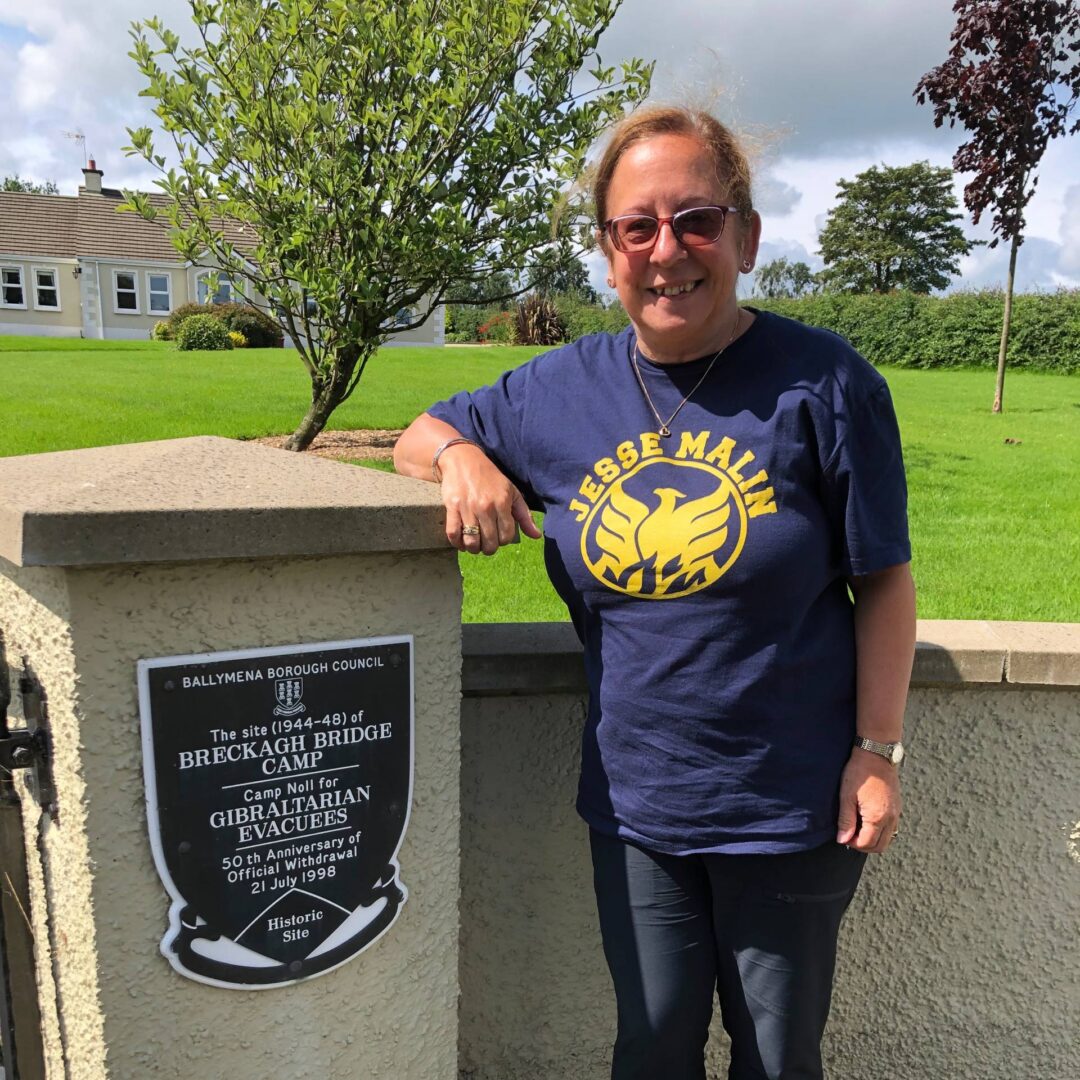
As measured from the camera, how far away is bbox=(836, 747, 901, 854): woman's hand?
182 cm

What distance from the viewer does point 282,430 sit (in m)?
8.30

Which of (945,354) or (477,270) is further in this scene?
(945,354)

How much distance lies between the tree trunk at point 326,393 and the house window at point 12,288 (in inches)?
1439

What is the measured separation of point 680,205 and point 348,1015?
1.61m

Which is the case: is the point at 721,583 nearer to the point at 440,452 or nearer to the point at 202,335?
the point at 440,452

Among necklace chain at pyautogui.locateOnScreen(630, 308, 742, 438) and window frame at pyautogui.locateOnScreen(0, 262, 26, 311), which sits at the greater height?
window frame at pyautogui.locateOnScreen(0, 262, 26, 311)

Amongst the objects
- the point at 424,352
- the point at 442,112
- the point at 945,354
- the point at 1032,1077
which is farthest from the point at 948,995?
the point at 945,354

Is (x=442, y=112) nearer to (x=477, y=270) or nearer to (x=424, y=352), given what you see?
(x=477, y=270)

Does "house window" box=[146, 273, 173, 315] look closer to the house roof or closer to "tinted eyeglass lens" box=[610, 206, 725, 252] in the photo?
the house roof

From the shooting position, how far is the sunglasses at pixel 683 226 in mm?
1799

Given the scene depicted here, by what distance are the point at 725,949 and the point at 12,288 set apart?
42929 millimetres

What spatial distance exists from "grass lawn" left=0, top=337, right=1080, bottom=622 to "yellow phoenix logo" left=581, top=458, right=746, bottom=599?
200cm

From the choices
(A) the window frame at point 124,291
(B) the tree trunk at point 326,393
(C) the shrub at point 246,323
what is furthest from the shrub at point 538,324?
(B) the tree trunk at point 326,393

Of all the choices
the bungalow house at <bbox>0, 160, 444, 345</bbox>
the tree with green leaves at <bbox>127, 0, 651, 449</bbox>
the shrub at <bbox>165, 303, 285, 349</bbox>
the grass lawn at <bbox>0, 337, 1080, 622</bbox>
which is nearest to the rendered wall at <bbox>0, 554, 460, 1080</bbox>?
the grass lawn at <bbox>0, 337, 1080, 622</bbox>
